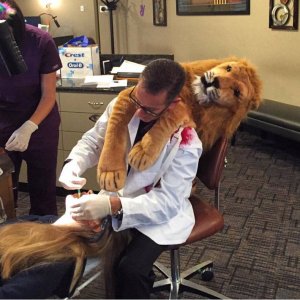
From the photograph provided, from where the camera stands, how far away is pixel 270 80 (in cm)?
435

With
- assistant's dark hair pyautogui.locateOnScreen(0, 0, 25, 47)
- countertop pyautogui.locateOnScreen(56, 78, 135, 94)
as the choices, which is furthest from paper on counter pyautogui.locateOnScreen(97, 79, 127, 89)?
assistant's dark hair pyautogui.locateOnScreen(0, 0, 25, 47)

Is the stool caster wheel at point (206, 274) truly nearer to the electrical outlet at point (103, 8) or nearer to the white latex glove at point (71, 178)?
the white latex glove at point (71, 178)

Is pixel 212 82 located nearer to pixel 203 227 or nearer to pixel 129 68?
pixel 203 227

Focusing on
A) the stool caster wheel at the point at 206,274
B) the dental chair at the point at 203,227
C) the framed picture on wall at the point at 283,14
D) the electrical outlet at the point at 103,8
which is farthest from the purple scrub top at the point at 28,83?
the electrical outlet at the point at 103,8

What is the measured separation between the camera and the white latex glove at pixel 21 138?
77.6 inches

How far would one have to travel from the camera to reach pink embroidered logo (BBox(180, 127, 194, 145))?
60.7 inches

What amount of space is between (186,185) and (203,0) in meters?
3.81

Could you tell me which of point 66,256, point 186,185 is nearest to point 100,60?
point 186,185

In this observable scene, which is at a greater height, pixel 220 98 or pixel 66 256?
pixel 220 98

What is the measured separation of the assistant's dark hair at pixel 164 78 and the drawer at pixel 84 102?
1.31 m

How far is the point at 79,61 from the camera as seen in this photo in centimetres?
315

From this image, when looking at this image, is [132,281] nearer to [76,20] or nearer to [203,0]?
[203,0]

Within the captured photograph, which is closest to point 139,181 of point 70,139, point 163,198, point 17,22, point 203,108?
point 163,198

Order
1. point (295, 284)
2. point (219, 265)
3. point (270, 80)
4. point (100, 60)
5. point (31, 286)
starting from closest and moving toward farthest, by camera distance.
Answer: point (31, 286) → point (295, 284) → point (219, 265) → point (100, 60) → point (270, 80)
